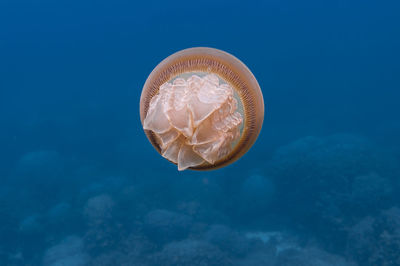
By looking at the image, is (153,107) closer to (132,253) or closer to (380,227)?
(132,253)

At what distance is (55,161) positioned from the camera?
1244 centimetres

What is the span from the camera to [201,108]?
11.2 ft

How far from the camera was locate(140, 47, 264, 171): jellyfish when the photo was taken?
11.2 feet

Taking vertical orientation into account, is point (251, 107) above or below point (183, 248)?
below

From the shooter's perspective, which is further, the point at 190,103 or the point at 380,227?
the point at 380,227

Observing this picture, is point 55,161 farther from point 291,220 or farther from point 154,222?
point 291,220

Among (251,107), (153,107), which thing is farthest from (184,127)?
(251,107)

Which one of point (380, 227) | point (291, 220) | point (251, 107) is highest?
point (291, 220)

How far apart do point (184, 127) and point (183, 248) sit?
7.85 m

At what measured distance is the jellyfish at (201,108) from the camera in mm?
3416

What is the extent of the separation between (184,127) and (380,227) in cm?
914

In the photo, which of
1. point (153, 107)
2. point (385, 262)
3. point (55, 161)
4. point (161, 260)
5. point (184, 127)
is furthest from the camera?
point (55, 161)

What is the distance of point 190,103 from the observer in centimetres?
339

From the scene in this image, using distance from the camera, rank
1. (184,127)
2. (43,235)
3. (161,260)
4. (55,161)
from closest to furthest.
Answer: (184,127) < (161,260) < (43,235) < (55,161)
